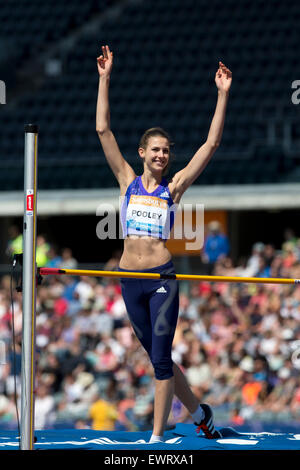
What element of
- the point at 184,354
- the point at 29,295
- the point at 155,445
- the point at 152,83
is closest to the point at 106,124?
A: the point at 29,295

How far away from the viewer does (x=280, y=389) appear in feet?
34.8

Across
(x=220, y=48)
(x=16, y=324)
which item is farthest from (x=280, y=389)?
(x=220, y=48)

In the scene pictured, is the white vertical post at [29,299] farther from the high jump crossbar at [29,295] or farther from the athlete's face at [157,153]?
the athlete's face at [157,153]

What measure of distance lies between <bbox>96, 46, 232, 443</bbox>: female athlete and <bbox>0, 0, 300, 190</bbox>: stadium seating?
9.10 meters

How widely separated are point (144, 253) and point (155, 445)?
47.6 inches

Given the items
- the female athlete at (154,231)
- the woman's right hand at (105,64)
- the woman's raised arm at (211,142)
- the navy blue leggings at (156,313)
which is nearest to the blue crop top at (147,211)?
the female athlete at (154,231)

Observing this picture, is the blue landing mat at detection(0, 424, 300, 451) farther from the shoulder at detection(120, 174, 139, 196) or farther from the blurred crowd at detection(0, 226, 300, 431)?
the blurred crowd at detection(0, 226, 300, 431)

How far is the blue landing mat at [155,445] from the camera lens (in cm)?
558

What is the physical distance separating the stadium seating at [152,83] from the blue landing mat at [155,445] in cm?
882

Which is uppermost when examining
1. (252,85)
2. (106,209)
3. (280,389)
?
(252,85)

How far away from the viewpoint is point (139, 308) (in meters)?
6.00

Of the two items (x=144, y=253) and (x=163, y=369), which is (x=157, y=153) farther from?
(x=163, y=369)

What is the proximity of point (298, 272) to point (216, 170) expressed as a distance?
12.6 ft

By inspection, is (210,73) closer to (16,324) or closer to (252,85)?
(252,85)
